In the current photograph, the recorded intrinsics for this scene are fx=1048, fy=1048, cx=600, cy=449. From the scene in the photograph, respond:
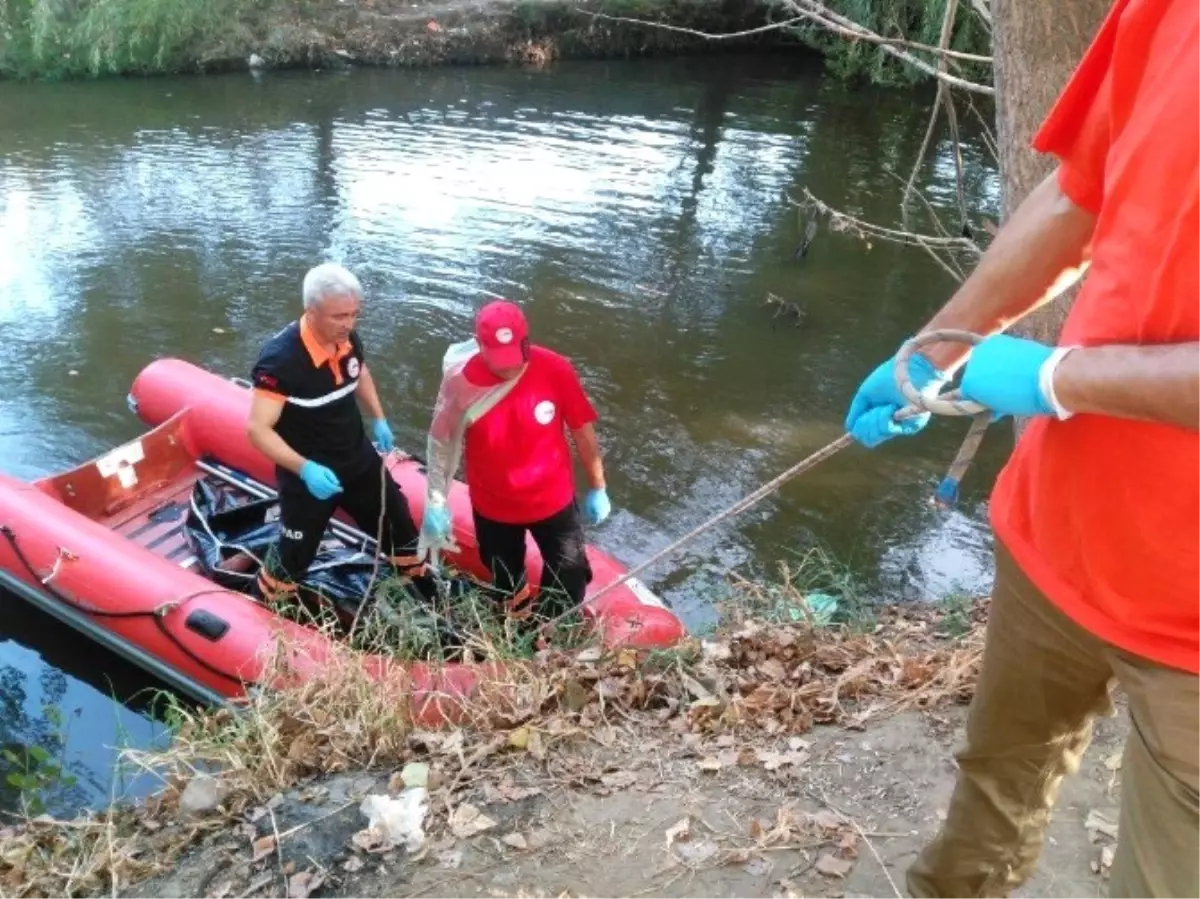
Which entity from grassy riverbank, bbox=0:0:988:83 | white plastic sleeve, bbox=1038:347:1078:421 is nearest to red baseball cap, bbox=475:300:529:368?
white plastic sleeve, bbox=1038:347:1078:421

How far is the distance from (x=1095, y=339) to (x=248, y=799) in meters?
2.63

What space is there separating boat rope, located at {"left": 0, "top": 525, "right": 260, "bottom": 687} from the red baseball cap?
167cm

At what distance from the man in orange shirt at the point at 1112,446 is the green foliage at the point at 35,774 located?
3.90m

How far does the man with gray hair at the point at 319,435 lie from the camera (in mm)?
4316

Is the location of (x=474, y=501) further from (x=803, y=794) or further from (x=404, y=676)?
(x=803, y=794)

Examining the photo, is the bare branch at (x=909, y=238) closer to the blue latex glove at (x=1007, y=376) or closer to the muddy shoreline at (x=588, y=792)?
the muddy shoreline at (x=588, y=792)

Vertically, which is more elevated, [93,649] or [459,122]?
[459,122]

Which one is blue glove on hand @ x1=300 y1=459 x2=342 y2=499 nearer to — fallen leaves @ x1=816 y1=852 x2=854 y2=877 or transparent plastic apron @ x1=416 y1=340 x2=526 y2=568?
A: transparent plastic apron @ x1=416 y1=340 x2=526 y2=568

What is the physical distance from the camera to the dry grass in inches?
120

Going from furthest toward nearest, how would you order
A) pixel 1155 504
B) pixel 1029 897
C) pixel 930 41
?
1. pixel 930 41
2. pixel 1029 897
3. pixel 1155 504

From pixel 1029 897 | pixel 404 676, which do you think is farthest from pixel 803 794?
pixel 404 676

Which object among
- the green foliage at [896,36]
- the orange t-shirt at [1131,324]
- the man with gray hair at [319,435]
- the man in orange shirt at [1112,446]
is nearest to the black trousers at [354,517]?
the man with gray hair at [319,435]

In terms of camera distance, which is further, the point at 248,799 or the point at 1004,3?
the point at 1004,3

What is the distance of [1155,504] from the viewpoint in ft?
4.86
